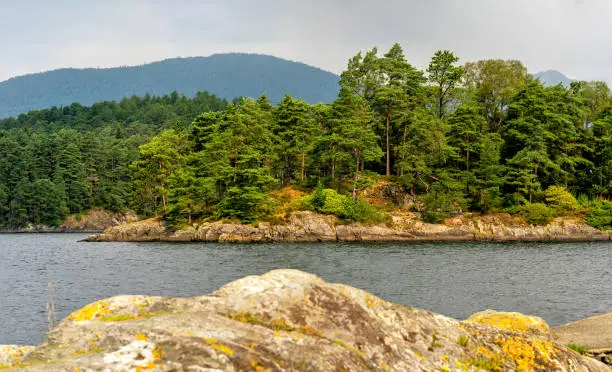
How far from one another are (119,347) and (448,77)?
7333cm

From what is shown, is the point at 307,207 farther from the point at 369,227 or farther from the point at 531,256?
the point at 531,256

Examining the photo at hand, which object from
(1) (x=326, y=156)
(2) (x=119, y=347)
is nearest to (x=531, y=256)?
(1) (x=326, y=156)

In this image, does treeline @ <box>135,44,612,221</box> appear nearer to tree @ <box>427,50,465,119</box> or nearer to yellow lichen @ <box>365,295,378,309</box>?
tree @ <box>427,50,465,119</box>

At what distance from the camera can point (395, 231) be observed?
193 ft

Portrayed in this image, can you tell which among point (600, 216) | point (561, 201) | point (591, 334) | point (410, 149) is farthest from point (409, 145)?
point (591, 334)

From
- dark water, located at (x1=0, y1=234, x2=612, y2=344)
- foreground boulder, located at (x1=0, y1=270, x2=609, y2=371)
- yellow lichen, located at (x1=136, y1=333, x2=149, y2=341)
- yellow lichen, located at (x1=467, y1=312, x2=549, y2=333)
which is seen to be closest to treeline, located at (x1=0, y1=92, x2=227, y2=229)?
dark water, located at (x1=0, y1=234, x2=612, y2=344)

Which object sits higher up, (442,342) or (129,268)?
(442,342)

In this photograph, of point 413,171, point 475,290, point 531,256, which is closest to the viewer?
point 475,290

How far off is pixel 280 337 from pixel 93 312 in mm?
3025

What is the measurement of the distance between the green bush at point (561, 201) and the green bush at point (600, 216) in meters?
2.10

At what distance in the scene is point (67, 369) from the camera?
192 inches

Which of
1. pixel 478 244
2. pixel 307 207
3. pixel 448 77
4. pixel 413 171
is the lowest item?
pixel 478 244

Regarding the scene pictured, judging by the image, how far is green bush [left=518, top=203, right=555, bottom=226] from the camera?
195 ft

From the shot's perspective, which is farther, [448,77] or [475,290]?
[448,77]
